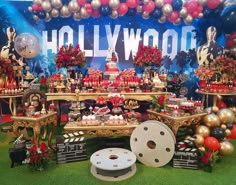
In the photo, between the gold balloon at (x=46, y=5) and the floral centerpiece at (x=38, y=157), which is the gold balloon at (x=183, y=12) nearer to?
the gold balloon at (x=46, y=5)

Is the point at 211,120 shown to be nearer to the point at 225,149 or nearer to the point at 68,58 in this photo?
the point at 225,149

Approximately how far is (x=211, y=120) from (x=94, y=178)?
229 cm

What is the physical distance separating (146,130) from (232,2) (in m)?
4.34

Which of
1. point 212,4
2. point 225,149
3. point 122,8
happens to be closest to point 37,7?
point 122,8

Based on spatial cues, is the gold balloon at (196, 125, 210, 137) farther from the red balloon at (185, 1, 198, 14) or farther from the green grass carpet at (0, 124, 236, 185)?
the red balloon at (185, 1, 198, 14)

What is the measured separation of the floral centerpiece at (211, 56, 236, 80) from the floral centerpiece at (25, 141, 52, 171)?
13.9ft

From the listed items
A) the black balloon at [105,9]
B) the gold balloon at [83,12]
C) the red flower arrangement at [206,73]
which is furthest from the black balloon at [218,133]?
the gold balloon at [83,12]

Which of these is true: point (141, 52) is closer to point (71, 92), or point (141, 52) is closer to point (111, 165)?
point (71, 92)

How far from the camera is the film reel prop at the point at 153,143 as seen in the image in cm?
319

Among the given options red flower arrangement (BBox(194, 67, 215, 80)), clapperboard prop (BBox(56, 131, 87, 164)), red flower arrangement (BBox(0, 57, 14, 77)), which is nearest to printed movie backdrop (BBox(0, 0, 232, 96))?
red flower arrangement (BBox(194, 67, 215, 80))

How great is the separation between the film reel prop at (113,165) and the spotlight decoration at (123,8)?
3809 mm

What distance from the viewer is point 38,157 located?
3.08 m

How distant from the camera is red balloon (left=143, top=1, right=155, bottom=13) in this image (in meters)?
5.60

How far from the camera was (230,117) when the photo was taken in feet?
13.4
